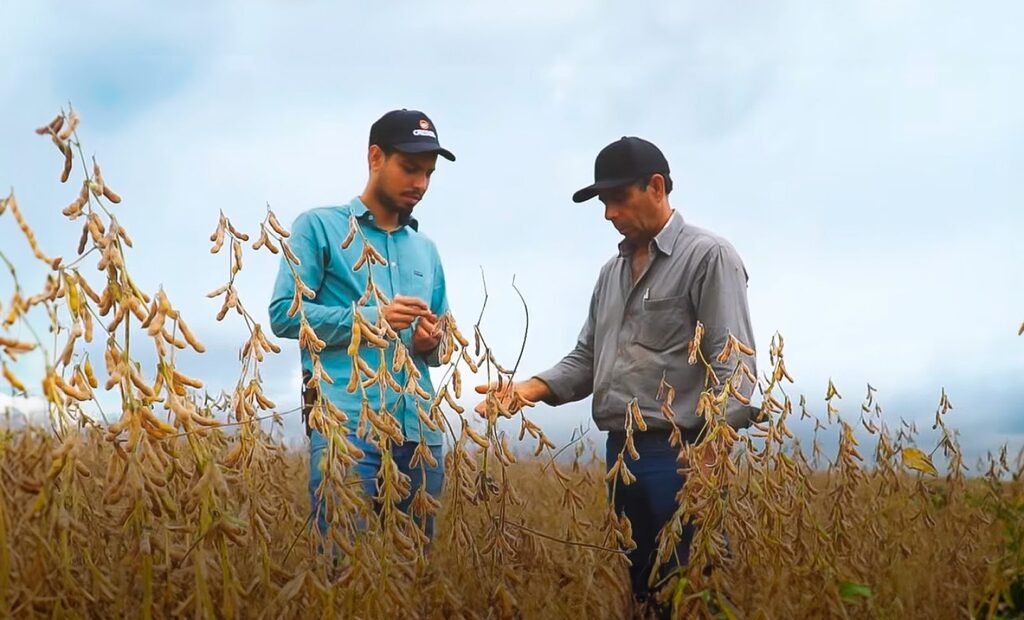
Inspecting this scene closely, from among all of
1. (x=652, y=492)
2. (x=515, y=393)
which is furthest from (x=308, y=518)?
(x=652, y=492)

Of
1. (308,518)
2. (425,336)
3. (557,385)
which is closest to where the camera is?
(308,518)

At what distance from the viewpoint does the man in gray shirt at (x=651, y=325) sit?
9.53 ft

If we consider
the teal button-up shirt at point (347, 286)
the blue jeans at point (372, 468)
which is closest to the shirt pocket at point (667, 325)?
the teal button-up shirt at point (347, 286)

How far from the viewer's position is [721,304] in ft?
9.40

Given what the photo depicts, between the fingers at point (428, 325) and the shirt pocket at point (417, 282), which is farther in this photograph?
the shirt pocket at point (417, 282)

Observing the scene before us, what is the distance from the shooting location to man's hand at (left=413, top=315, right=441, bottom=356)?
2.66 m

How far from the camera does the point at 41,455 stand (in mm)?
1694

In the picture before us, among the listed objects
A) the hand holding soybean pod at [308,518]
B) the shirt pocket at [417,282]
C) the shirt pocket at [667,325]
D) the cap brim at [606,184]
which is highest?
the cap brim at [606,184]

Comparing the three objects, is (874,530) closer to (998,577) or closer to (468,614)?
(998,577)

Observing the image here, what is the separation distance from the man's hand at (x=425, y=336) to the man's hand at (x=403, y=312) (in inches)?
6.2

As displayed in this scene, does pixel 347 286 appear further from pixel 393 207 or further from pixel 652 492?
pixel 652 492

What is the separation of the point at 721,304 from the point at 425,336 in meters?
0.88

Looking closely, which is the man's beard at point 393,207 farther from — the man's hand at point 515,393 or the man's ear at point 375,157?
the man's hand at point 515,393

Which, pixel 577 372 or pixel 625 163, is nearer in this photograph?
pixel 625 163
